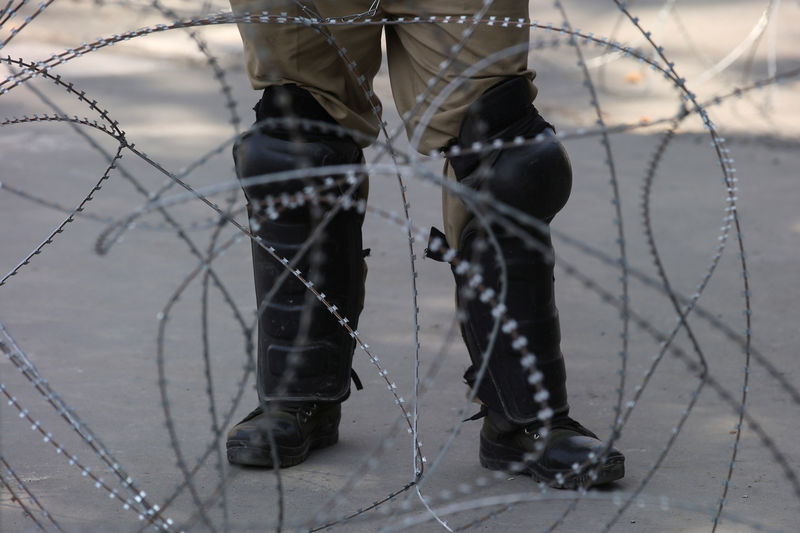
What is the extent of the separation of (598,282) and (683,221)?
1.94 feet

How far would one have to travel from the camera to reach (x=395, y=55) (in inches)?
80.8

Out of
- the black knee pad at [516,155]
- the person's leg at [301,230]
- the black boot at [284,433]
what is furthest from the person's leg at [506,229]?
the black boot at [284,433]

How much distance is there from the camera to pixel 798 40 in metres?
5.91

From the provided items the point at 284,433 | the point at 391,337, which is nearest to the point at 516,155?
the point at 284,433

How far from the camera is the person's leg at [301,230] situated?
1.98m

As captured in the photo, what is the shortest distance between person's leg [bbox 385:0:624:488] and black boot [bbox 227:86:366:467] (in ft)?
0.64

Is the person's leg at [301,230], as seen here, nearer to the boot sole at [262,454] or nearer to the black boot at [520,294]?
the boot sole at [262,454]

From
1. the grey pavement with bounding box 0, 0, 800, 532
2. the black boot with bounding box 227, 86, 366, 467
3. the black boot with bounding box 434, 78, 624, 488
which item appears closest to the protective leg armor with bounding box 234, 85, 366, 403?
the black boot with bounding box 227, 86, 366, 467

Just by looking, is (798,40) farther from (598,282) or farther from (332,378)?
(332,378)

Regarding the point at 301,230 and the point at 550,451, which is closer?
the point at 550,451

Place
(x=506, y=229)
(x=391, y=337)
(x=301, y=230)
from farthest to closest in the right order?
(x=391, y=337), (x=301, y=230), (x=506, y=229)

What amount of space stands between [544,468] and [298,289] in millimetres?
576

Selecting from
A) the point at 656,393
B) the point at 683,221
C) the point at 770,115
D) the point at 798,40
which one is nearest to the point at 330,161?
the point at 656,393

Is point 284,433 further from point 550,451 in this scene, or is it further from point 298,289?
point 550,451
